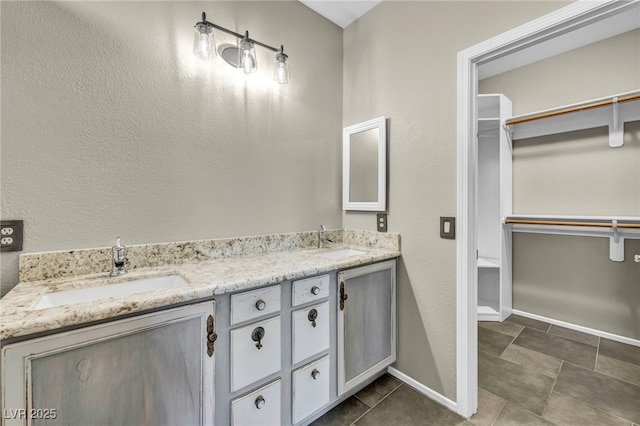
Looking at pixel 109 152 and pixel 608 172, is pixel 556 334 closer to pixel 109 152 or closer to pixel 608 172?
pixel 608 172

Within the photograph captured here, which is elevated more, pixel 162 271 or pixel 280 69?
pixel 280 69

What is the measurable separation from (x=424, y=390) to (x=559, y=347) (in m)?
1.45

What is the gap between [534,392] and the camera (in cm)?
171

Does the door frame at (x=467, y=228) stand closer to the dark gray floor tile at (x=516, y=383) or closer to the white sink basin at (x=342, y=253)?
the dark gray floor tile at (x=516, y=383)

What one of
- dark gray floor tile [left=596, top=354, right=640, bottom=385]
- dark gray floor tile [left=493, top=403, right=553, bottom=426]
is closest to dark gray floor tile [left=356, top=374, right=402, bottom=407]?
dark gray floor tile [left=493, top=403, right=553, bottom=426]

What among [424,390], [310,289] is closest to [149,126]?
[310,289]

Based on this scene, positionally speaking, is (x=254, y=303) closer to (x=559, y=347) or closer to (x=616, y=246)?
(x=559, y=347)

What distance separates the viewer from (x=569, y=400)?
1.63m

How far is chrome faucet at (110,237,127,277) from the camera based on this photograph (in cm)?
123

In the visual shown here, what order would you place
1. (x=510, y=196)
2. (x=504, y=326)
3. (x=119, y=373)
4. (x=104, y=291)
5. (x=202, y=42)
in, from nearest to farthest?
(x=119, y=373) < (x=104, y=291) < (x=202, y=42) < (x=504, y=326) < (x=510, y=196)

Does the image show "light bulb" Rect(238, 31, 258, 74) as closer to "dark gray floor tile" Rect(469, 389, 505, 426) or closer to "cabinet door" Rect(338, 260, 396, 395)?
Result: "cabinet door" Rect(338, 260, 396, 395)

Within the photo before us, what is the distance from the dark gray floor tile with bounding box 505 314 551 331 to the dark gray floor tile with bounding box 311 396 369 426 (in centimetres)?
208

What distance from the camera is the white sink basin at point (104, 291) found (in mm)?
1025

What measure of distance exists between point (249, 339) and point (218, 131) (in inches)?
46.6
